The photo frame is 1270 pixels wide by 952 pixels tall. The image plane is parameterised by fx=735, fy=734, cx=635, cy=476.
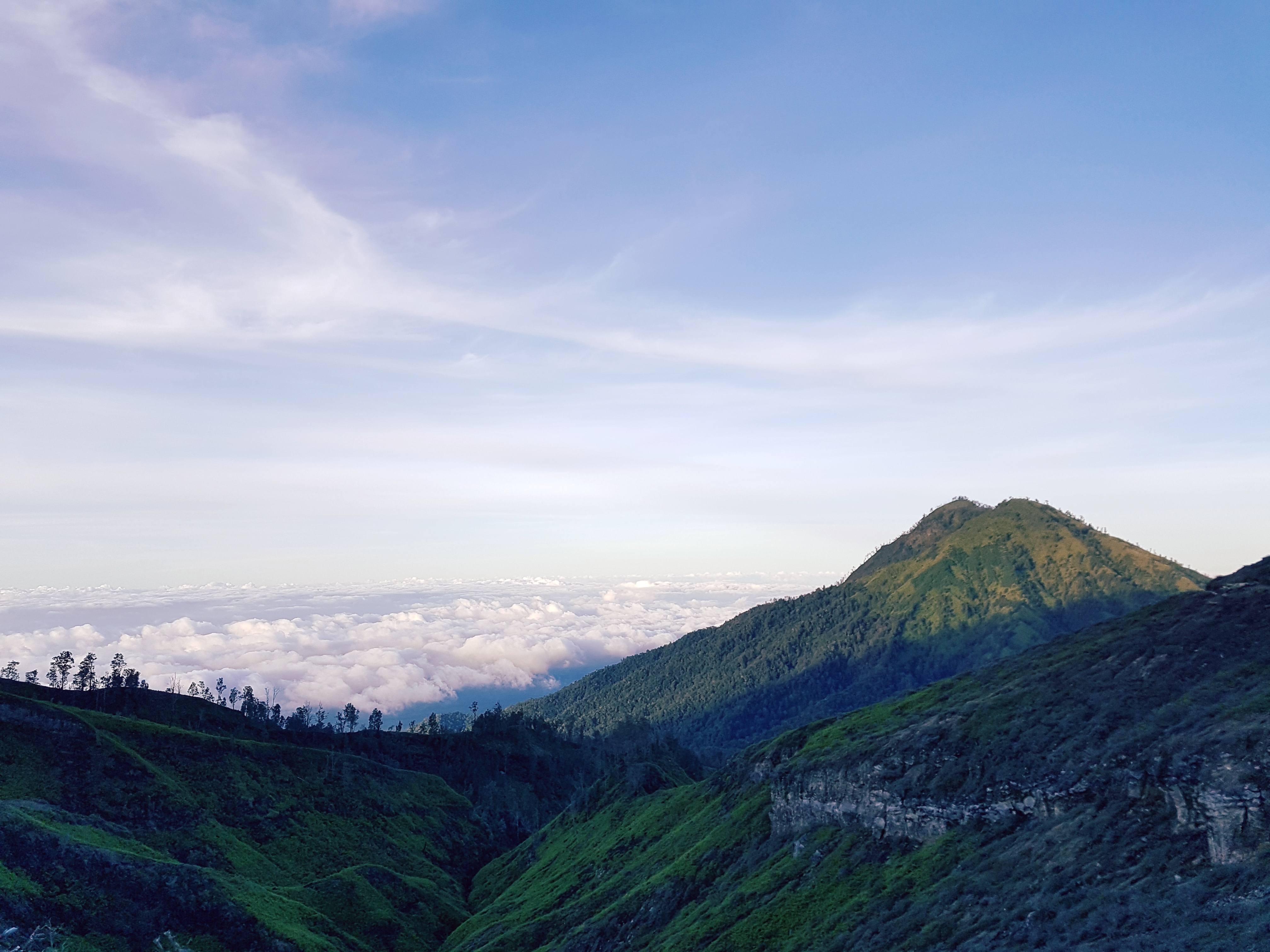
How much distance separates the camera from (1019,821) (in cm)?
8681

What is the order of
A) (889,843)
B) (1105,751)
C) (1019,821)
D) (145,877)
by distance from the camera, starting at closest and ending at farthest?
(1105,751) < (1019,821) < (889,843) < (145,877)

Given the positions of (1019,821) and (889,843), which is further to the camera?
(889,843)

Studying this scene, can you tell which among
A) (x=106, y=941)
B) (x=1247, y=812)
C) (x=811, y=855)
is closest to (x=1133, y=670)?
(x=1247, y=812)

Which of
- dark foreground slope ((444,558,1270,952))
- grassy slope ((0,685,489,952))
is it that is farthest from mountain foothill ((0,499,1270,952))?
grassy slope ((0,685,489,952))

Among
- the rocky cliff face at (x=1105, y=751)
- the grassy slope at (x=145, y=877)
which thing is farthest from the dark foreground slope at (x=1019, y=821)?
the grassy slope at (x=145, y=877)

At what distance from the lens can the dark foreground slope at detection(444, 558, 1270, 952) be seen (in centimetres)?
6303

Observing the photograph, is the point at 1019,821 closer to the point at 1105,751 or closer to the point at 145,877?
the point at 1105,751

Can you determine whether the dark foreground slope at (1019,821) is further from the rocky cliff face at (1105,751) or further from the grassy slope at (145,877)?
the grassy slope at (145,877)

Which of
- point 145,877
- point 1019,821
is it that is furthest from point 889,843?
point 145,877

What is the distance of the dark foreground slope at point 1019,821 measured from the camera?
207 feet

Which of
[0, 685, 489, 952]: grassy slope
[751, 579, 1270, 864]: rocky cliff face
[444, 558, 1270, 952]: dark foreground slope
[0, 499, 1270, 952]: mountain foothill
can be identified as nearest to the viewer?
[444, 558, 1270, 952]: dark foreground slope

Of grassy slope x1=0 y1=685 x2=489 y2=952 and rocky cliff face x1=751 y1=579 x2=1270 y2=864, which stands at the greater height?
rocky cliff face x1=751 y1=579 x2=1270 y2=864

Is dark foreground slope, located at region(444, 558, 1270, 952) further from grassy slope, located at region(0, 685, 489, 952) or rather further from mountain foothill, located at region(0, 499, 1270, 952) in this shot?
grassy slope, located at region(0, 685, 489, 952)

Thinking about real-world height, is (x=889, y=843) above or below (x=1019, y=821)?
below
